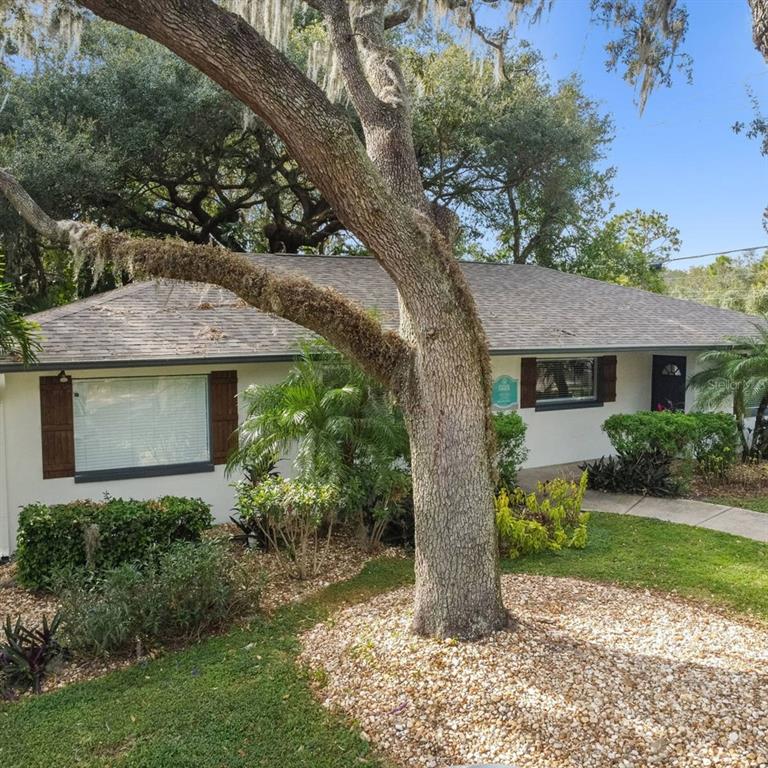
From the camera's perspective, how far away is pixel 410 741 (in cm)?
347

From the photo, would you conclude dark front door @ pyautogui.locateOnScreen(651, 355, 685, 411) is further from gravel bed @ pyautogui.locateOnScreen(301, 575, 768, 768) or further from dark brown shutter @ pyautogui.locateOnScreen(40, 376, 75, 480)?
dark brown shutter @ pyautogui.locateOnScreen(40, 376, 75, 480)

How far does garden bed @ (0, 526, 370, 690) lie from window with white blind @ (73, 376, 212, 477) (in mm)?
1628

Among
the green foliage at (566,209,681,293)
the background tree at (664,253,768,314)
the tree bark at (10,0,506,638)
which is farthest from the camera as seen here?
the background tree at (664,253,768,314)

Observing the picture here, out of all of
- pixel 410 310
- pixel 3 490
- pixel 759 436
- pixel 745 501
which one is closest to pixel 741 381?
pixel 759 436

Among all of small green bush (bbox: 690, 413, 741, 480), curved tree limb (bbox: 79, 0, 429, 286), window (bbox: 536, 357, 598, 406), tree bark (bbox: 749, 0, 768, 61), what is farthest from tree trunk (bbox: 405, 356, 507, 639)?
window (bbox: 536, 357, 598, 406)

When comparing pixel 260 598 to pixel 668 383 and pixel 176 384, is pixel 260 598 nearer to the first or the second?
pixel 176 384

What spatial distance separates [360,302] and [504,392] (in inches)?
118

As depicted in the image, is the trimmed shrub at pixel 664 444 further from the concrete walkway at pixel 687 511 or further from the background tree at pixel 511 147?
the background tree at pixel 511 147

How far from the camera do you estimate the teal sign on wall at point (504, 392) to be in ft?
36.1

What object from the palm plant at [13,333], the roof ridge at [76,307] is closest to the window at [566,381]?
the roof ridge at [76,307]

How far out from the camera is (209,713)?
387cm

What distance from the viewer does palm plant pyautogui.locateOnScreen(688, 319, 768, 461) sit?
10703 millimetres

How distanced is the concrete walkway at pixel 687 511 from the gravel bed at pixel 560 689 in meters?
3.23

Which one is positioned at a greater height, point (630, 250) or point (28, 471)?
point (630, 250)
